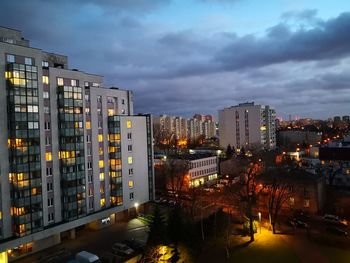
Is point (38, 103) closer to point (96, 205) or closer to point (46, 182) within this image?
point (46, 182)

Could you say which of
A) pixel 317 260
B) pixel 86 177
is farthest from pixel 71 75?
pixel 317 260

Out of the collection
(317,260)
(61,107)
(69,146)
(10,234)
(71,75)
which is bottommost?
(317,260)

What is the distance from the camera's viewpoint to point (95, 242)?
35.8 metres

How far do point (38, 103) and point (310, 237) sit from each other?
34623mm

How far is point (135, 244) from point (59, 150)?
1409 centimetres

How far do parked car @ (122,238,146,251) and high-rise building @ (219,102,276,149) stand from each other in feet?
270

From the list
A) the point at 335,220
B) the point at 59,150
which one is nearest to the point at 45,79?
the point at 59,150

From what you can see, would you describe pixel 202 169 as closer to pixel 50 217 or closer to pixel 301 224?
pixel 301 224

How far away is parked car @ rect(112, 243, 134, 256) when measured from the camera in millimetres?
31970

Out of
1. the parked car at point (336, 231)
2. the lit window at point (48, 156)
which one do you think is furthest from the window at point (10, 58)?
the parked car at point (336, 231)

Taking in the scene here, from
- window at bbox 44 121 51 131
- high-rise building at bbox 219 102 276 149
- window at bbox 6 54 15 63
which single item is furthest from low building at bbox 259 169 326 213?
high-rise building at bbox 219 102 276 149

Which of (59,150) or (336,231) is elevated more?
(59,150)

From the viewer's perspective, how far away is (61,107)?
117ft

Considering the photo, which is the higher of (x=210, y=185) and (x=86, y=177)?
(x=86, y=177)
